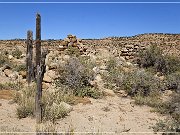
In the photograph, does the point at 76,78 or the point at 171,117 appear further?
the point at 76,78

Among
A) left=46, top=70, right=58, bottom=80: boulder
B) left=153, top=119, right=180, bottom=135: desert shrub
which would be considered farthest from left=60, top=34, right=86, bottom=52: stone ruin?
left=153, top=119, right=180, bottom=135: desert shrub

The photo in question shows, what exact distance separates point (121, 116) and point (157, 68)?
985 cm

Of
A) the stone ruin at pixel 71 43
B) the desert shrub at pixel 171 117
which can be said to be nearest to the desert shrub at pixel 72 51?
the stone ruin at pixel 71 43

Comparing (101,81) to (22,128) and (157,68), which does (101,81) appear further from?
(22,128)

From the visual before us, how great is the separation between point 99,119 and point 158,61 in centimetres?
1071

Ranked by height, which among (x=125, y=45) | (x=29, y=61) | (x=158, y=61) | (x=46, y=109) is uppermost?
(x=125, y=45)

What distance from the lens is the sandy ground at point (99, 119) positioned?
8320 mm

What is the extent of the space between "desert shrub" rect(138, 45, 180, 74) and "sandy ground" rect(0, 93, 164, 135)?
737cm

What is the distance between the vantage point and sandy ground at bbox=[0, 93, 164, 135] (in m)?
8.32

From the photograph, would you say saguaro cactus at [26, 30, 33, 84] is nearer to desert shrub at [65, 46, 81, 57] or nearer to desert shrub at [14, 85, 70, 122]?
desert shrub at [14, 85, 70, 122]

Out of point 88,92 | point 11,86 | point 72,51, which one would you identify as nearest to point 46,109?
point 88,92

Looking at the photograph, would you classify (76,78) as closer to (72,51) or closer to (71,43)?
(72,51)

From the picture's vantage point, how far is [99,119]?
9500 millimetres

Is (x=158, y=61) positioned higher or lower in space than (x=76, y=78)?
higher
